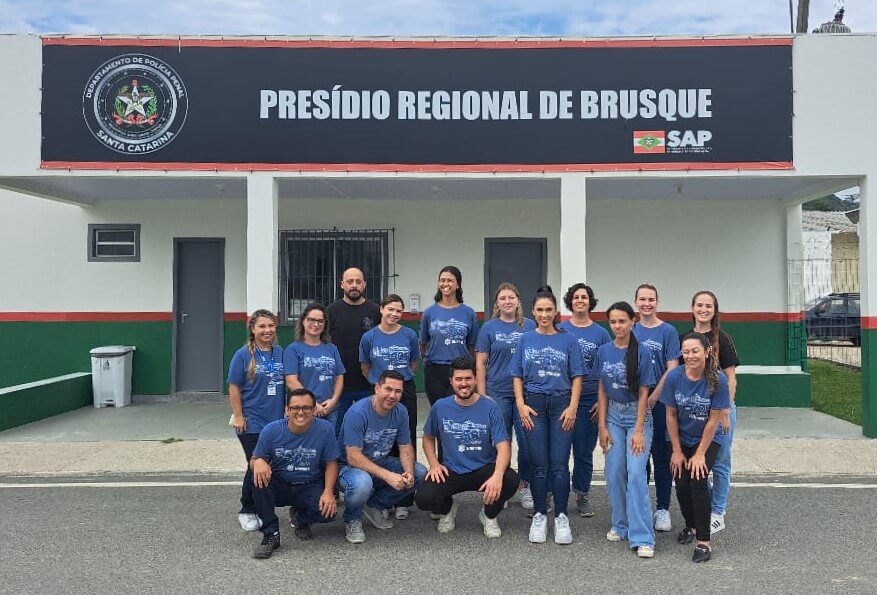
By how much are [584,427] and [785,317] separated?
21.5 ft

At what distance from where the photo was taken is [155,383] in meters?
11.0

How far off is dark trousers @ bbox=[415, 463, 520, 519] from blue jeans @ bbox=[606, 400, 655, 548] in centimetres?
66

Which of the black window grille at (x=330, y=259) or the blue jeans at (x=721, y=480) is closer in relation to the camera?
the blue jeans at (x=721, y=480)

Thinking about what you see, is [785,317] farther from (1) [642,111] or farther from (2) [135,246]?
(2) [135,246]

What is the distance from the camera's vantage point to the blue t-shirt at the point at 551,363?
16.8 feet

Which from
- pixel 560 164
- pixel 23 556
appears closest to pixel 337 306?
pixel 23 556

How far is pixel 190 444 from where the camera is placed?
8109 mm

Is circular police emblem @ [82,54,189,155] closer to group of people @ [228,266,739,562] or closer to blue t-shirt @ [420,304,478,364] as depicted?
group of people @ [228,266,739,562]

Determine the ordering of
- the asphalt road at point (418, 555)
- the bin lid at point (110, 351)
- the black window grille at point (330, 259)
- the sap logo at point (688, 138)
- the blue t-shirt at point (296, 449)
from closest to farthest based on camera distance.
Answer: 1. the asphalt road at point (418, 555)
2. the blue t-shirt at point (296, 449)
3. the sap logo at point (688, 138)
4. the bin lid at point (110, 351)
5. the black window grille at point (330, 259)

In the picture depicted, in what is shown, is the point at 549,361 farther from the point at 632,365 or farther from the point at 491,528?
the point at 491,528

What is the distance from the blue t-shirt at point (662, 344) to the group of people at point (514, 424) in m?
0.01

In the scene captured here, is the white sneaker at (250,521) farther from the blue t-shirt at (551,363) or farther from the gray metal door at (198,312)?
the gray metal door at (198,312)

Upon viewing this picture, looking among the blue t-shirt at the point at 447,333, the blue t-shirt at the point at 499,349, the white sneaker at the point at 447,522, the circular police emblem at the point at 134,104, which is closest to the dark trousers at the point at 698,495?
the blue t-shirt at the point at 499,349

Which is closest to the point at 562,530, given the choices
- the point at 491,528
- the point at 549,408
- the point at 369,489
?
the point at 491,528
